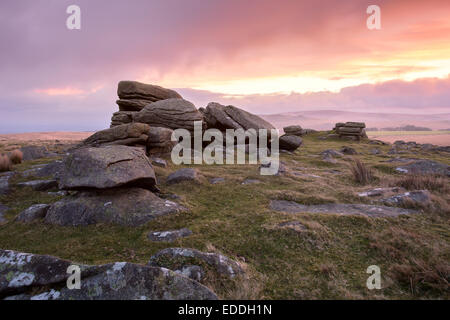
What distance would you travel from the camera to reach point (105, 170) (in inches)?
474

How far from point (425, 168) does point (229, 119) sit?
1904 cm

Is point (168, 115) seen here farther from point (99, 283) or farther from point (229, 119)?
point (99, 283)

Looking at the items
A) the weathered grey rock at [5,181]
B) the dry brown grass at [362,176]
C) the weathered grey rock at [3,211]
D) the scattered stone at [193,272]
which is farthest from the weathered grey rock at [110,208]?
the dry brown grass at [362,176]

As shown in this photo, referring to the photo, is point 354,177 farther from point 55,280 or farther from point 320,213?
point 55,280

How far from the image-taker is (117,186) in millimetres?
11852

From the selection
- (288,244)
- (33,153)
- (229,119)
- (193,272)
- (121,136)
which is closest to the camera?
(193,272)

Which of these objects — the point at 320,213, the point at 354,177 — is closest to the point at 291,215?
the point at 320,213

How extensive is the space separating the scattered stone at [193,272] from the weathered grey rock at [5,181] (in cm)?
1368

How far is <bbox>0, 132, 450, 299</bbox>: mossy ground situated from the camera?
22.4ft

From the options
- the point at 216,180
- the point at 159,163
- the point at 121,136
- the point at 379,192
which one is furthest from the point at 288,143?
the point at 121,136

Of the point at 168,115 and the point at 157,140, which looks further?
the point at 168,115
